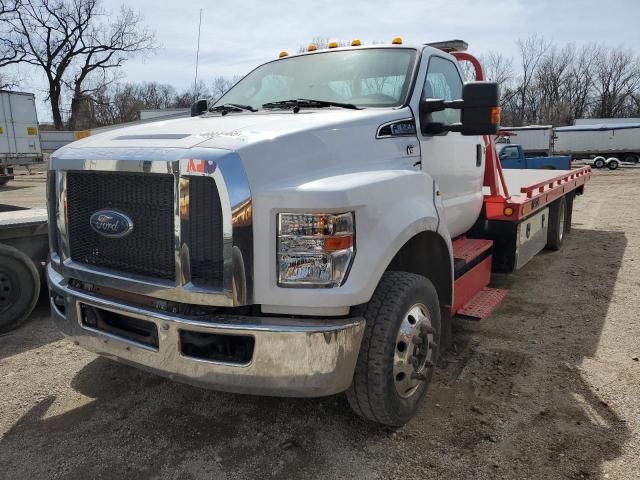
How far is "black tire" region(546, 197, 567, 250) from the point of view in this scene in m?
7.27

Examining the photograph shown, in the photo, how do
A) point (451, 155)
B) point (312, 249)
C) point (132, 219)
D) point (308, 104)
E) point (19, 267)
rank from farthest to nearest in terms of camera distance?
1. point (19, 267)
2. point (451, 155)
3. point (308, 104)
4. point (132, 219)
5. point (312, 249)

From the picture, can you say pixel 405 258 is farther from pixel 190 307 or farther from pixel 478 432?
pixel 190 307

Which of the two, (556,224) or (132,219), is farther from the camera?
(556,224)

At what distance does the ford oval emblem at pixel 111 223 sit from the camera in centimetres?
258

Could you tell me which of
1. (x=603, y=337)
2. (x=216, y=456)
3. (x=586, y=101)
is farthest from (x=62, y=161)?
(x=586, y=101)

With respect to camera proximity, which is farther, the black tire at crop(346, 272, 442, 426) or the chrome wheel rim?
the chrome wheel rim

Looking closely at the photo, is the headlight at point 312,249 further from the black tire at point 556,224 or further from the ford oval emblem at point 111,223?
the black tire at point 556,224

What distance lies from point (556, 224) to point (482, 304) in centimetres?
411

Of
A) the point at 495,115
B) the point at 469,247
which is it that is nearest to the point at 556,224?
the point at 469,247

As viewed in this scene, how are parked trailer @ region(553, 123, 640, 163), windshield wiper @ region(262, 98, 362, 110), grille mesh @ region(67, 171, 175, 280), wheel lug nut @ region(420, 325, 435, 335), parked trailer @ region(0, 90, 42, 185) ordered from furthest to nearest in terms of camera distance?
1. parked trailer @ region(553, 123, 640, 163)
2. parked trailer @ region(0, 90, 42, 185)
3. windshield wiper @ region(262, 98, 362, 110)
4. wheel lug nut @ region(420, 325, 435, 335)
5. grille mesh @ region(67, 171, 175, 280)

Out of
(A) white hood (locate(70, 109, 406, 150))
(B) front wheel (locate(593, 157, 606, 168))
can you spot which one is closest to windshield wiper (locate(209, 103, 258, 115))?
(A) white hood (locate(70, 109, 406, 150))

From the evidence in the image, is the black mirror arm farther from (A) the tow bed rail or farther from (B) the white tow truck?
(A) the tow bed rail

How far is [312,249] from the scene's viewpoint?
91.4 inches

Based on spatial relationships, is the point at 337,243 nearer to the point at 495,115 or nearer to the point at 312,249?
the point at 312,249
